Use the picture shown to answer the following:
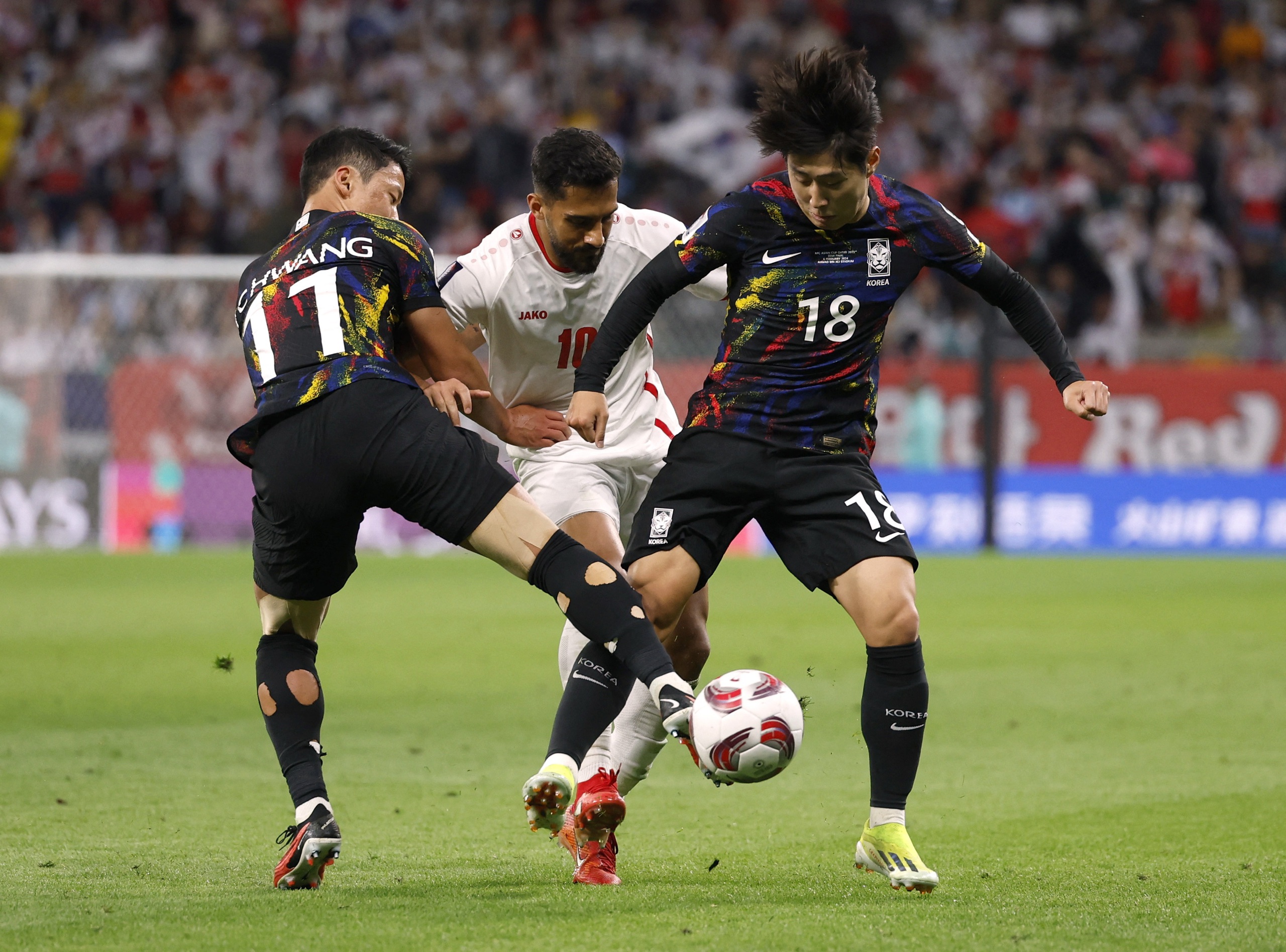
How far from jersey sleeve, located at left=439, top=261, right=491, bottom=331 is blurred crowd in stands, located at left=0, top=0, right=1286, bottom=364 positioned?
39.0 feet

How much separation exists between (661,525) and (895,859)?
1038mm

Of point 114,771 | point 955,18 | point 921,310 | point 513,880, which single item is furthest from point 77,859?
point 955,18

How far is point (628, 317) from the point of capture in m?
4.49

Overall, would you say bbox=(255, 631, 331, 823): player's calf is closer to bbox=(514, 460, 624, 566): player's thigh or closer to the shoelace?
the shoelace

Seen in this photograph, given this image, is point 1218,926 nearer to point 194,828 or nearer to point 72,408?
point 194,828

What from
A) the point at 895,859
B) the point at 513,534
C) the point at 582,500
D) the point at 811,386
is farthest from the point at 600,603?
the point at 582,500

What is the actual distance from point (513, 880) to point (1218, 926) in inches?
66.6

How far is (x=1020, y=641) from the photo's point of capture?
968 centimetres

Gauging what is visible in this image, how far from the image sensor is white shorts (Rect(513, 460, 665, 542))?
17.0ft

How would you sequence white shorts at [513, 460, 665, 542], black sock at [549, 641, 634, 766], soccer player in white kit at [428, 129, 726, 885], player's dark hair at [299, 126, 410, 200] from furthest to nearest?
white shorts at [513, 460, 665, 542]
soccer player in white kit at [428, 129, 726, 885]
player's dark hair at [299, 126, 410, 200]
black sock at [549, 641, 634, 766]

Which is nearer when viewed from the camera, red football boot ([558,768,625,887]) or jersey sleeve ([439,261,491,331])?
red football boot ([558,768,625,887])

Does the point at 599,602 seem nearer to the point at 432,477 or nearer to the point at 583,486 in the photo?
the point at 432,477

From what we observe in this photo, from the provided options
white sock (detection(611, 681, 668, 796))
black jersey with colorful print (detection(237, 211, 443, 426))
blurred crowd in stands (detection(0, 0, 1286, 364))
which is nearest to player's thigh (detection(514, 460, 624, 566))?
white sock (detection(611, 681, 668, 796))

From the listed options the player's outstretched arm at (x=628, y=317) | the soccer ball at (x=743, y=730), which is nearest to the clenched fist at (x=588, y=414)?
the player's outstretched arm at (x=628, y=317)
